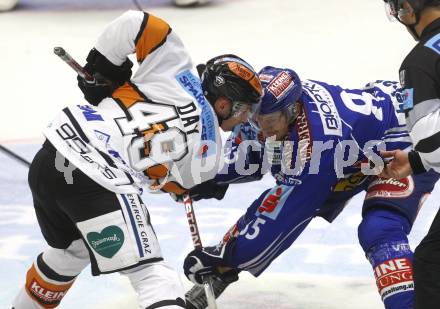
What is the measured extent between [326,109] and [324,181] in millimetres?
277

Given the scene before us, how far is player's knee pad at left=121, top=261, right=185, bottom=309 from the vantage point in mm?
3420

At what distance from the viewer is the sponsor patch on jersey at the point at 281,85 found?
155 inches

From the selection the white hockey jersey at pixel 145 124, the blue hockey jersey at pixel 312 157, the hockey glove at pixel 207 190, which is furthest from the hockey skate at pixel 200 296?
the white hockey jersey at pixel 145 124

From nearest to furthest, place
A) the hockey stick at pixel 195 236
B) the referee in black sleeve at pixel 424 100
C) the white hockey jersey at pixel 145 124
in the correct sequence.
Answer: the referee in black sleeve at pixel 424 100 < the white hockey jersey at pixel 145 124 < the hockey stick at pixel 195 236

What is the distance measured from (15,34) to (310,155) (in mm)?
4808

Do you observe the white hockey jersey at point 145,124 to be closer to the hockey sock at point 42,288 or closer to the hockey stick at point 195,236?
the hockey stick at point 195,236

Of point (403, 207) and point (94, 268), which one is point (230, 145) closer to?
point (403, 207)

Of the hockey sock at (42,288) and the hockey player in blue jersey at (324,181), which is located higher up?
the hockey player in blue jersey at (324,181)

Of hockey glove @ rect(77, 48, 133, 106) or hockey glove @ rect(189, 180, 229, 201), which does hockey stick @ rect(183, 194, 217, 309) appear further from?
hockey glove @ rect(77, 48, 133, 106)

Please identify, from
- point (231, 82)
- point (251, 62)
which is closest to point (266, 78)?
point (231, 82)

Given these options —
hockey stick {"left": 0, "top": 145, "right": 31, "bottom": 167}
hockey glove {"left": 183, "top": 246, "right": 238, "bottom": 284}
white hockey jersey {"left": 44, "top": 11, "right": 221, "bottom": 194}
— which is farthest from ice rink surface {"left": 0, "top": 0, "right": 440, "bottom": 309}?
white hockey jersey {"left": 44, "top": 11, "right": 221, "bottom": 194}

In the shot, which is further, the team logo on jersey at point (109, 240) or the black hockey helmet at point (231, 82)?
the black hockey helmet at point (231, 82)

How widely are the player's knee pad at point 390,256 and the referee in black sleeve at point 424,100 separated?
45cm

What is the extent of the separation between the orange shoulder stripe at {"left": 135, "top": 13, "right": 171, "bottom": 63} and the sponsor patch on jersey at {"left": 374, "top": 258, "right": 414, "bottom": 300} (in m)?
1.12
